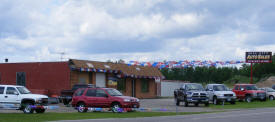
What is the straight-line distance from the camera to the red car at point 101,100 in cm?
2531

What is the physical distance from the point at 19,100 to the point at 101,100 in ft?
15.6

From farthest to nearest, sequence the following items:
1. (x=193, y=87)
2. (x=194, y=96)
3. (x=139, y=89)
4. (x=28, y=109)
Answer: (x=139, y=89) → (x=193, y=87) → (x=194, y=96) → (x=28, y=109)

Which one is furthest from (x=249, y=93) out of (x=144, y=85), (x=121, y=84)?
(x=144, y=85)

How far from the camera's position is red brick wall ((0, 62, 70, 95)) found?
132 ft

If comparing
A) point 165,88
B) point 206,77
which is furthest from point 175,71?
point 165,88

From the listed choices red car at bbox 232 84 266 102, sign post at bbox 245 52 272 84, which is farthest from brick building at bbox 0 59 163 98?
sign post at bbox 245 52 272 84

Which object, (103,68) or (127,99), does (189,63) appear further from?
(127,99)

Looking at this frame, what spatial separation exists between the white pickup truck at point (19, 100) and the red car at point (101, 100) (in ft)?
8.24

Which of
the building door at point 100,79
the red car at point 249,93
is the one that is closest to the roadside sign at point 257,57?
the red car at point 249,93

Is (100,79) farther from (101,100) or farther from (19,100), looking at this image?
(19,100)

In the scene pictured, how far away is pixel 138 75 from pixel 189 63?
23.1 feet

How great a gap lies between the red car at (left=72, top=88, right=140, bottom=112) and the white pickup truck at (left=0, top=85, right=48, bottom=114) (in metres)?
2.51

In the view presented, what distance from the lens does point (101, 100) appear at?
25859mm

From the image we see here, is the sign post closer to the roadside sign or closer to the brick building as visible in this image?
the roadside sign
